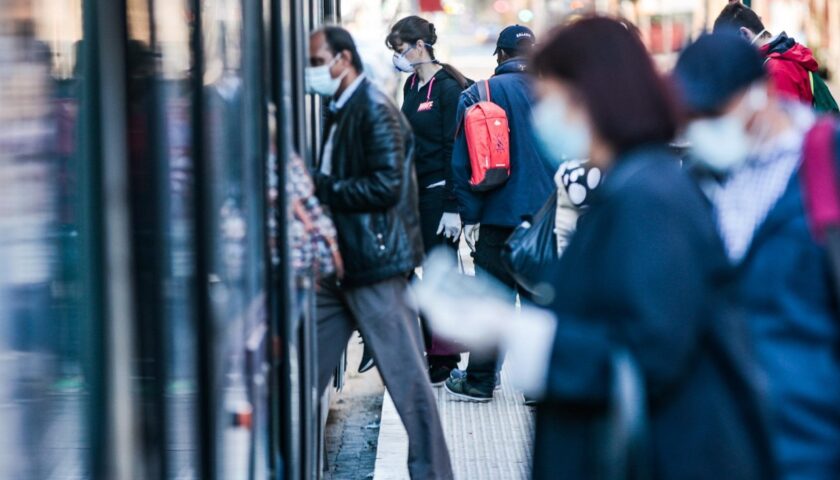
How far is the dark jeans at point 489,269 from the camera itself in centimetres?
674

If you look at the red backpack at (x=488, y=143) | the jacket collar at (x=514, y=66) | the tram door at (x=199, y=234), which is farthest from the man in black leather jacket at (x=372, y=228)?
the jacket collar at (x=514, y=66)

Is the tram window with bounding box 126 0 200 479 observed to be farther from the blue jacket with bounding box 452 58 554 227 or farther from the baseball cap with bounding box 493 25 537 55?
the baseball cap with bounding box 493 25 537 55

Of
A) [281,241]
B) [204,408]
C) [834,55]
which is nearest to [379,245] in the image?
[281,241]

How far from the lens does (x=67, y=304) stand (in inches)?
82.0

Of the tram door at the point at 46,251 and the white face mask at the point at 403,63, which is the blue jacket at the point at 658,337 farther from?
the white face mask at the point at 403,63

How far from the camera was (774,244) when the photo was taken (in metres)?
2.76

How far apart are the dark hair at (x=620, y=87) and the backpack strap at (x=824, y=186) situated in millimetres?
506

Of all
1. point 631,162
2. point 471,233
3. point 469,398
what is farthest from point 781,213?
point 469,398

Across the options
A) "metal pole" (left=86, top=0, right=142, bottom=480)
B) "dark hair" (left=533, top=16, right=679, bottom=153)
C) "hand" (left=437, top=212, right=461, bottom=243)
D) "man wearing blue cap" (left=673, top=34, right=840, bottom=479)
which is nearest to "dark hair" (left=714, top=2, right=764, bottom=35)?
"hand" (left=437, top=212, right=461, bottom=243)

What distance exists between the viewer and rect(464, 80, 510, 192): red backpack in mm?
6492

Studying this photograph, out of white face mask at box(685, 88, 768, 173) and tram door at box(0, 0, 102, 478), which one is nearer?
tram door at box(0, 0, 102, 478)

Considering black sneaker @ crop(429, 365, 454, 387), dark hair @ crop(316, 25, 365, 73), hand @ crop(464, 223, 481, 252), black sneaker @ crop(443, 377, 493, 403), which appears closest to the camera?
dark hair @ crop(316, 25, 365, 73)

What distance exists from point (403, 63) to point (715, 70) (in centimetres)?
448

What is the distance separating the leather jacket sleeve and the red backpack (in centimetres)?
170
